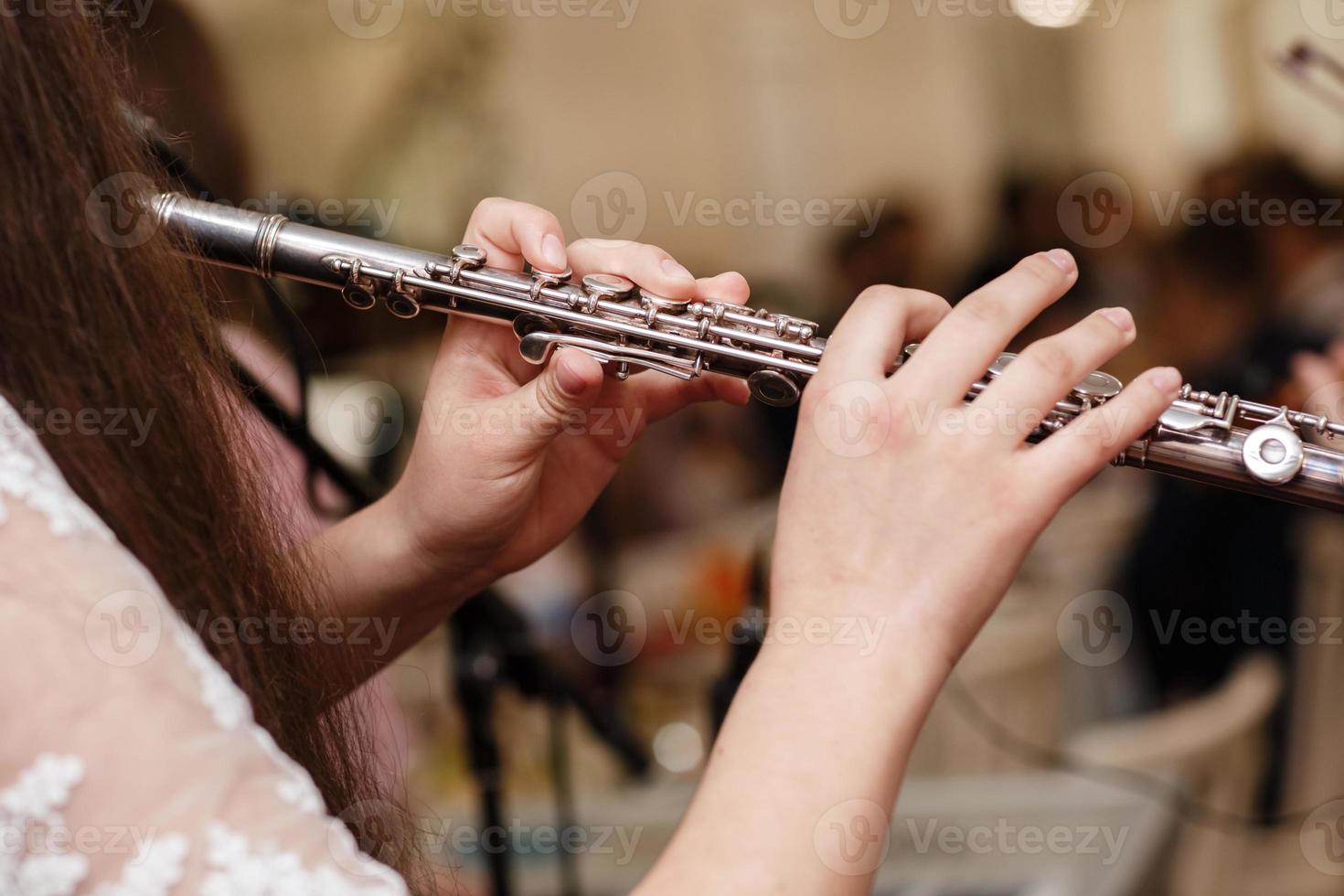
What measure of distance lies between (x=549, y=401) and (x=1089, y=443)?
16.0 inches

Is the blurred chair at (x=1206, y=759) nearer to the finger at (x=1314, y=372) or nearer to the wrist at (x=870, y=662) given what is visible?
the finger at (x=1314, y=372)

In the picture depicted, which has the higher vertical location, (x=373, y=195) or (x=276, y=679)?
(x=276, y=679)

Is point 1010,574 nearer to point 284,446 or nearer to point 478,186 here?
point 284,446

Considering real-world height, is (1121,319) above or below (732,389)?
above

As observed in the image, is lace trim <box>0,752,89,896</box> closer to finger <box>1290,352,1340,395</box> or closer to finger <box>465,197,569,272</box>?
finger <box>465,197,569,272</box>

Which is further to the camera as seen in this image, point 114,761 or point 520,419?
point 520,419

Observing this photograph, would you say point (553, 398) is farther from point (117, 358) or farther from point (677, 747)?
point (677, 747)

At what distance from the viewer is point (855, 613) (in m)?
0.61

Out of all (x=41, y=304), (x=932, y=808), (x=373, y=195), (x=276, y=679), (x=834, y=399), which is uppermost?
(x=834, y=399)

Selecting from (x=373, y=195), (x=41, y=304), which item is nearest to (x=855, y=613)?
(x=41, y=304)

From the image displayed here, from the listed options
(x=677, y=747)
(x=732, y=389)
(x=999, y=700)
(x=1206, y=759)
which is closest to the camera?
(x=732, y=389)

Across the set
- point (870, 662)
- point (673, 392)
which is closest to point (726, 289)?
point (673, 392)

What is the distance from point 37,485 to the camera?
0.54 meters

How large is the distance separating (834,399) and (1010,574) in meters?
0.14
